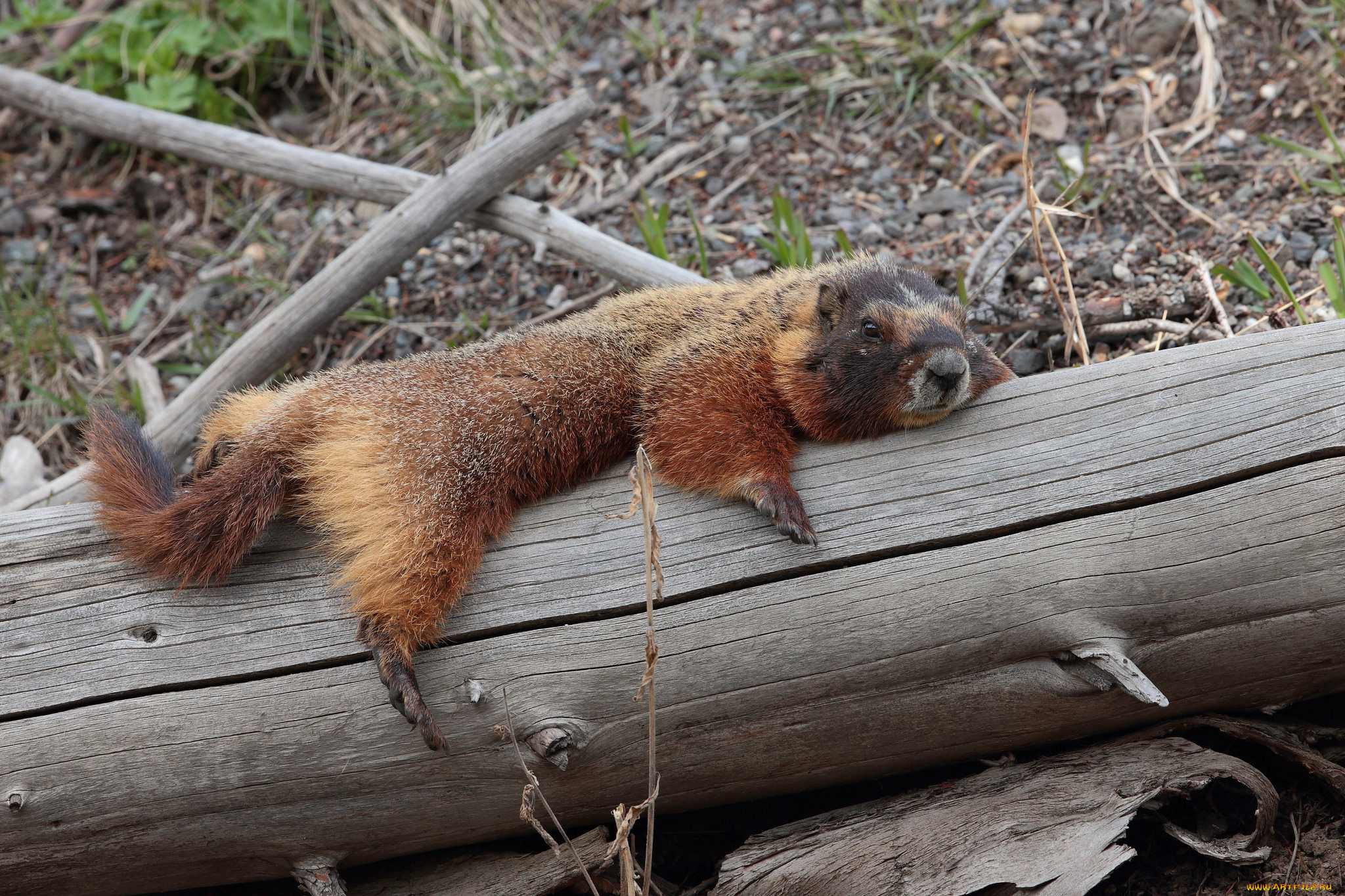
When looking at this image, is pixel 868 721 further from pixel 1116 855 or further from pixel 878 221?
pixel 878 221

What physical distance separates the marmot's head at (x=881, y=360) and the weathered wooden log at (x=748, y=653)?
0.36 m

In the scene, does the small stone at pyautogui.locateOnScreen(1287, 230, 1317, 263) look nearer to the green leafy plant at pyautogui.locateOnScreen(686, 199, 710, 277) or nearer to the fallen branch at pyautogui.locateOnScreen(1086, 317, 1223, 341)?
the fallen branch at pyautogui.locateOnScreen(1086, 317, 1223, 341)

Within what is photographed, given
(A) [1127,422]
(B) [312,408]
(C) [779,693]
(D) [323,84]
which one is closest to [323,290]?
(B) [312,408]

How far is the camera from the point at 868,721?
4371mm

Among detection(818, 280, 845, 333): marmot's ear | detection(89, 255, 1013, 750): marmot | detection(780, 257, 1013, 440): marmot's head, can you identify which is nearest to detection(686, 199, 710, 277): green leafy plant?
detection(89, 255, 1013, 750): marmot

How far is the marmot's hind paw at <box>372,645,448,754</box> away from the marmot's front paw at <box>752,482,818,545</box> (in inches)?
65.3

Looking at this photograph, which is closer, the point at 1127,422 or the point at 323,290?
the point at 1127,422

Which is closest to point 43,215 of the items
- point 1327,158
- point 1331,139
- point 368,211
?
point 368,211

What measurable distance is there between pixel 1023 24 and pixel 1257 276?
3.59 metres

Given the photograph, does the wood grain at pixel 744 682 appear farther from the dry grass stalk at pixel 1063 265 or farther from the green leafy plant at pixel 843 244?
the green leafy plant at pixel 843 244

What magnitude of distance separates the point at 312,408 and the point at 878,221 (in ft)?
15.1

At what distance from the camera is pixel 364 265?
22.7 feet

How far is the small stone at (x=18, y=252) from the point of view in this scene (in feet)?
29.0

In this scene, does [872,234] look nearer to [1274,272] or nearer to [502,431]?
[1274,272]
